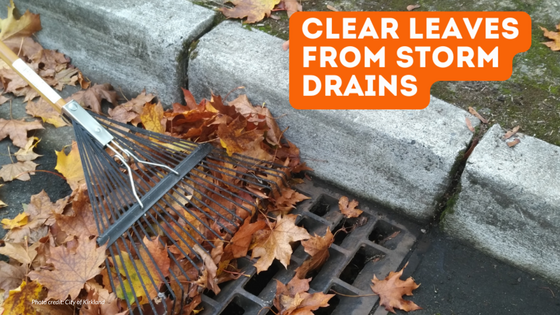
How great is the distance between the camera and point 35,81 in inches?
79.6

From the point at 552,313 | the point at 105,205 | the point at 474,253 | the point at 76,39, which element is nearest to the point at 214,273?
the point at 105,205

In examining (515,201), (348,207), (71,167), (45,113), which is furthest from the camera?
(45,113)

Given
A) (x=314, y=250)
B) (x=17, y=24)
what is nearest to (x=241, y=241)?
(x=314, y=250)

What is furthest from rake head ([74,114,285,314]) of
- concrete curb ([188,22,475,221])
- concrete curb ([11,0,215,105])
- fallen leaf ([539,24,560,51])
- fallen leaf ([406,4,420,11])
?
fallen leaf ([539,24,560,51])

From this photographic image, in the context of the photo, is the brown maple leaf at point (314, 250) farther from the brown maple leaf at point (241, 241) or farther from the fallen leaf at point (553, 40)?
the fallen leaf at point (553, 40)

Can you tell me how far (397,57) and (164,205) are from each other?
1.23 m

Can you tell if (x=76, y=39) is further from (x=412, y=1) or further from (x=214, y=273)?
(x=412, y=1)

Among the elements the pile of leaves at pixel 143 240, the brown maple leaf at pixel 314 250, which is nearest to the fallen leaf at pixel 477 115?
the pile of leaves at pixel 143 240

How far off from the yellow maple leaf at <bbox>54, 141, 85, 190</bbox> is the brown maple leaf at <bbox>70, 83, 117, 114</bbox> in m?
0.38

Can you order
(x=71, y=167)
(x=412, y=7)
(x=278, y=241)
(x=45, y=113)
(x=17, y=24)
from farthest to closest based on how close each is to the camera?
(x=17, y=24)
(x=45, y=113)
(x=412, y=7)
(x=71, y=167)
(x=278, y=241)

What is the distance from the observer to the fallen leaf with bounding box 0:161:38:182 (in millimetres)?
2209

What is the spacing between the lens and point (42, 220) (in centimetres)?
197

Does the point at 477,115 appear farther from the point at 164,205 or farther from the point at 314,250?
the point at 164,205

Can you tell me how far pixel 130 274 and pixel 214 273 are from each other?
1.00ft
